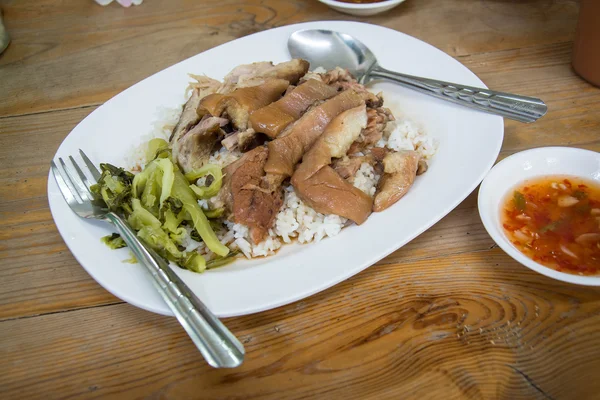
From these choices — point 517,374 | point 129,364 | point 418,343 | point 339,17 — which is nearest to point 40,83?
point 339,17

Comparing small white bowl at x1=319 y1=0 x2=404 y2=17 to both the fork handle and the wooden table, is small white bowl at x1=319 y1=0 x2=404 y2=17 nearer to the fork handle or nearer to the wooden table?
the wooden table

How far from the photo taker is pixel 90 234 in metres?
2.12

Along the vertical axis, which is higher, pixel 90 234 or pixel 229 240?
pixel 90 234

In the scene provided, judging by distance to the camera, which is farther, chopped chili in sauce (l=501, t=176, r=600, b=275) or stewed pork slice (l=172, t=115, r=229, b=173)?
stewed pork slice (l=172, t=115, r=229, b=173)

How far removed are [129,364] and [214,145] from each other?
1114mm

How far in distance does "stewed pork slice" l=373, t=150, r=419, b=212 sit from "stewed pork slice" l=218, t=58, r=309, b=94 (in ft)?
2.56

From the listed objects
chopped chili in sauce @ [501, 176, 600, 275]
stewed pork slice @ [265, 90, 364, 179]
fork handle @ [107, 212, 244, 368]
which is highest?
stewed pork slice @ [265, 90, 364, 179]

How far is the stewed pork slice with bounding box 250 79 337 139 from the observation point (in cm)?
238

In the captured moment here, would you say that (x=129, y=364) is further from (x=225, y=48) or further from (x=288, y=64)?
(x=225, y=48)

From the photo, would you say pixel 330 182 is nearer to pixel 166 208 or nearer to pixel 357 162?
pixel 357 162

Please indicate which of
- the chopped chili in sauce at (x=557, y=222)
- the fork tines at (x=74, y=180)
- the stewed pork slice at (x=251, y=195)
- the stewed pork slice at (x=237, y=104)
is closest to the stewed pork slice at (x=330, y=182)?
the stewed pork slice at (x=251, y=195)

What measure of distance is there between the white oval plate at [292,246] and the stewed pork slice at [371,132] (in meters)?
0.21

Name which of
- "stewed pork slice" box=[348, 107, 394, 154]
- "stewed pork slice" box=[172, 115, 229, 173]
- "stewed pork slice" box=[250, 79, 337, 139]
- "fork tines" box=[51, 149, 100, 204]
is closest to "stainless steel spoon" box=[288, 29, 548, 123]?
"stewed pork slice" box=[348, 107, 394, 154]

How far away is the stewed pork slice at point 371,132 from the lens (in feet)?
8.30
